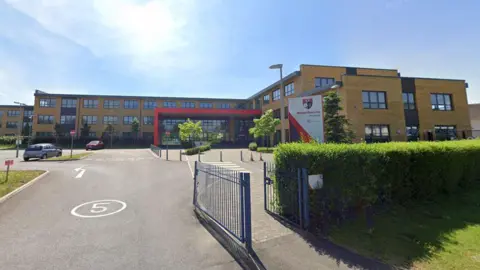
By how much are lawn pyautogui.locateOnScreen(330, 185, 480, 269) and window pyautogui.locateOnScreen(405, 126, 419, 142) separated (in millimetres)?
22313

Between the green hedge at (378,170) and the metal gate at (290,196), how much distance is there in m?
0.21

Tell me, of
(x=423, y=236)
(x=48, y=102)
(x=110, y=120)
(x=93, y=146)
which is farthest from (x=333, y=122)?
(x=48, y=102)

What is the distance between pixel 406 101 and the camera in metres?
25.9

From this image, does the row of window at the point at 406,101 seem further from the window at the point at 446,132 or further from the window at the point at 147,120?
the window at the point at 147,120

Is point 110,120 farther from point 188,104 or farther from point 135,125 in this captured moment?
point 188,104

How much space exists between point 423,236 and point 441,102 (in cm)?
3128

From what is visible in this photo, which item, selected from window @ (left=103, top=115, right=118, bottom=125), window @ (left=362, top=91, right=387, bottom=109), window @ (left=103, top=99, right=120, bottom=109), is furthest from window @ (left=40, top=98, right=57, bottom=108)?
window @ (left=362, top=91, right=387, bottom=109)

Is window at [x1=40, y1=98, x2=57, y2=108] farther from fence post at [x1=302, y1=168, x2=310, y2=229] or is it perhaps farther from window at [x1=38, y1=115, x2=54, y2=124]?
fence post at [x1=302, y1=168, x2=310, y2=229]

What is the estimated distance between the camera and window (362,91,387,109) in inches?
941

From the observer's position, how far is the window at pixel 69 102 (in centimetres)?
4909

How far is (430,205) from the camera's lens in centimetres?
618

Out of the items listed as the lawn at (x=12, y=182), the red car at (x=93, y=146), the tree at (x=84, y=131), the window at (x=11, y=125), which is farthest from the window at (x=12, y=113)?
the lawn at (x=12, y=182)

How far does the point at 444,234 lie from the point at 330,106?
44.7ft

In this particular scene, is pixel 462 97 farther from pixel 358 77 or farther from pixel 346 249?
pixel 346 249
